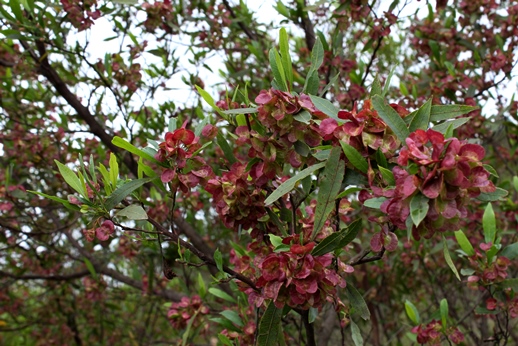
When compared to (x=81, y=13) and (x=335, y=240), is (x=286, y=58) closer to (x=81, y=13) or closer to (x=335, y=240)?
(x=335, y=240)

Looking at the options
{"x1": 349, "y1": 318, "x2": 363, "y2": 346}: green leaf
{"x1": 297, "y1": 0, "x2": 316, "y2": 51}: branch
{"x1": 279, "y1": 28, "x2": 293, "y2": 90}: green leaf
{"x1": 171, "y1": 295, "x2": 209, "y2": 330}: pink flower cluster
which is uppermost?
{"x1": 297, "y1": 0, "x2": 316, "y2": 51}: branch

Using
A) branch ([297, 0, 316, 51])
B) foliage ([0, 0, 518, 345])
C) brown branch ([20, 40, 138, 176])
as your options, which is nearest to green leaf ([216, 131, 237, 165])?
foliage ([0, 0, 518, 345])

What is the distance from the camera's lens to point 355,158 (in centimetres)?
93

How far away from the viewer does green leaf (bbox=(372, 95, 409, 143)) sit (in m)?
0.91

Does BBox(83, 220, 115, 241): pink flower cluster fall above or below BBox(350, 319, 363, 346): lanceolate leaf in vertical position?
above

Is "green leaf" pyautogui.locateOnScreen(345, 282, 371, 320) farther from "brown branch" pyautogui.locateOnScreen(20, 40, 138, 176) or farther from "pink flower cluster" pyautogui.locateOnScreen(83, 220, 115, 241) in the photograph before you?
"brown branch" pyautogui.locateOnScreen(20, 40, 138, 176)

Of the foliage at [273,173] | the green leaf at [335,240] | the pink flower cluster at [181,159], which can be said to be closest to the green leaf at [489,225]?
the foliage at [273,173]

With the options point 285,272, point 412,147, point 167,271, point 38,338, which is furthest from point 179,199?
point 38,338

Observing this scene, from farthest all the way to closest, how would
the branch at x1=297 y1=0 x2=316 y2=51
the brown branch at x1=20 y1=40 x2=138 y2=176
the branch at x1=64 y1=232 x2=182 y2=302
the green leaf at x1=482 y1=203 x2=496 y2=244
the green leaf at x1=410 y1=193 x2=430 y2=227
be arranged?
1. the branch at x1=64 y1=232 x2=182 y2=302
2. the branch at x1=297 y1=0 x2=316 y2=51
3. the brown branch at x1=20 y1=40 x2=138 y2=176
4. the green leaf at x1=482 y1=203 x2=496 y2=244
5. the green leaf at x1=410 y1=193 x2=430 y2=227

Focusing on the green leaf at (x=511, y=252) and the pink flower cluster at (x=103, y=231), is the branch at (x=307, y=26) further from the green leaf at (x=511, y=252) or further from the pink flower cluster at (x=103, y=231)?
the pink flower cluster at (x=103, y=231)

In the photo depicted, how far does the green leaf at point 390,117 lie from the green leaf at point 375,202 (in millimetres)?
120

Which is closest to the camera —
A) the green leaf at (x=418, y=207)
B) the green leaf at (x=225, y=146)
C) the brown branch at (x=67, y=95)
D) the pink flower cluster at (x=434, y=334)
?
the green leaf at (x=418, y=207)

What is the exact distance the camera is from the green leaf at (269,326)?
1.13m

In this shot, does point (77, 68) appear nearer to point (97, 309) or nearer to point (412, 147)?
point (97, 309)
